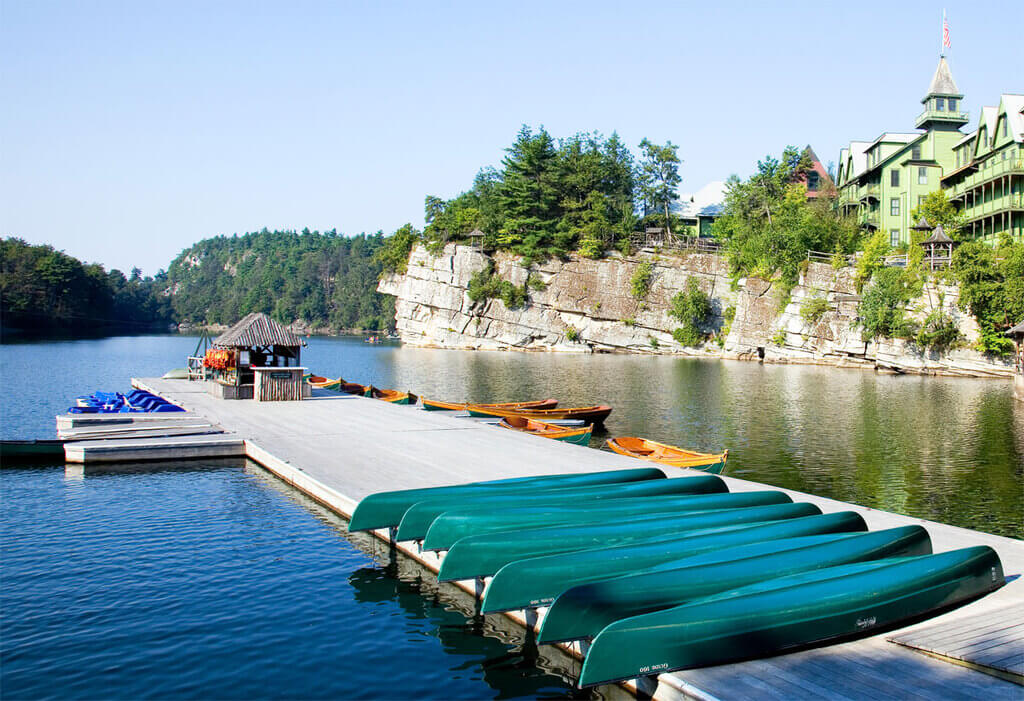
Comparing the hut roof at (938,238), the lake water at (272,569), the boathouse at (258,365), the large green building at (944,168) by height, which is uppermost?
the large green building at (944,168)

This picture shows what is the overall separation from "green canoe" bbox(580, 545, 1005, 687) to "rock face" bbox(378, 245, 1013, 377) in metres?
56.9

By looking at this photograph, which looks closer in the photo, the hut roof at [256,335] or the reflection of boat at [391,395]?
the hut roof at [256,335]

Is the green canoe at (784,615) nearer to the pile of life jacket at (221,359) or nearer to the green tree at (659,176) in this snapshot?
the pile of life jacket at (221,359)

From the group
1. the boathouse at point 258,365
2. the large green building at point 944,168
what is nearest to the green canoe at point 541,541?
the boathouse at point 258,365

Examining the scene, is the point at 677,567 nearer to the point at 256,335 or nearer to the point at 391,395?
the point at 256,335

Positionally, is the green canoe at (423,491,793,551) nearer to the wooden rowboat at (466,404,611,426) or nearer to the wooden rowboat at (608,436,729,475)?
the wooden rowboat at (608,436,729,475)

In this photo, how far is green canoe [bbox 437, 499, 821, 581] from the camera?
33.4ft

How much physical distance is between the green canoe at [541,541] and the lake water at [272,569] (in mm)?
909

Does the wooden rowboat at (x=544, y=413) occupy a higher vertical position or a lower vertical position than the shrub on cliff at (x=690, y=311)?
lower

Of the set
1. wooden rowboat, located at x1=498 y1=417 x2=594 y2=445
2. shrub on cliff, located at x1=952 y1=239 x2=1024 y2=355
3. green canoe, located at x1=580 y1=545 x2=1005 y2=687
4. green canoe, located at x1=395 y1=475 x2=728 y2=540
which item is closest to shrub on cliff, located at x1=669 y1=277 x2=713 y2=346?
shrub on cliff, located at x1=952 y1=239 x2=1024 y2=355

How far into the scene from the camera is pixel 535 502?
12.6m

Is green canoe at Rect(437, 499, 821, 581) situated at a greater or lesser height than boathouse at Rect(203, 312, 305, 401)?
lesser

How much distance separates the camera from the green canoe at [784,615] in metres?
7.57

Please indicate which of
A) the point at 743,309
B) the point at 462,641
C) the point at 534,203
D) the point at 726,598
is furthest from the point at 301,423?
the point at 534,203
